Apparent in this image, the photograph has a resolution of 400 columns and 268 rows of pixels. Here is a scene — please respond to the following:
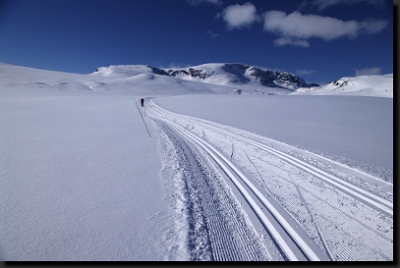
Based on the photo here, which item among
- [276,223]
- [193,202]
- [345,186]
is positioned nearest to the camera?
[276,223]

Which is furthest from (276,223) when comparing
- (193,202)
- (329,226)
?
(193,202)

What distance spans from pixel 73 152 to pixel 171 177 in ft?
10.1

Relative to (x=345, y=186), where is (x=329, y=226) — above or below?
below

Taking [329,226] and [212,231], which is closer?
[212,231]

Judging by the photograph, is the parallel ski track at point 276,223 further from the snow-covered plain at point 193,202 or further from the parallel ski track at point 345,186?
the parallel ski track at point 345,186

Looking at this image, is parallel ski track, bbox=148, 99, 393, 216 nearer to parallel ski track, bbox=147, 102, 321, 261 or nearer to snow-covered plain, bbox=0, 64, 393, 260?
snow-covered plain, bbox=0, 64, 393, 260

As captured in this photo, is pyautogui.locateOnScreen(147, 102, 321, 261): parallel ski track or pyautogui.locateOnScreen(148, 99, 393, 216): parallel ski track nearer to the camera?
pyautogui.locateOnScreen(147, 102, 321, 261): parallel ski track

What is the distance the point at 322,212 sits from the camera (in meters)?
2.85

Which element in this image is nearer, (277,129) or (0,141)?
(0,141)

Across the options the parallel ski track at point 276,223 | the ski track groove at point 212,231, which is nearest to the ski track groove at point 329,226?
the ski track groove at point 212,231

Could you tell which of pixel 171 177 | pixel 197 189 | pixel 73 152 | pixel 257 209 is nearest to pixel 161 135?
pixel 73 152

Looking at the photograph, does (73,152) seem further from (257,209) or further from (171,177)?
(257,209)

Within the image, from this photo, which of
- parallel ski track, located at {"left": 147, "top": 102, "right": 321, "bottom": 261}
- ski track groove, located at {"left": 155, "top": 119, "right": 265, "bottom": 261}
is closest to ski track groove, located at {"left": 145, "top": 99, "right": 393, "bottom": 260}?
ski track groove, located at {"left": 155, "top": 119, "right": 265, "bottom": 261}

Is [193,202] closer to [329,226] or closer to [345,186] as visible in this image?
[329,226]
